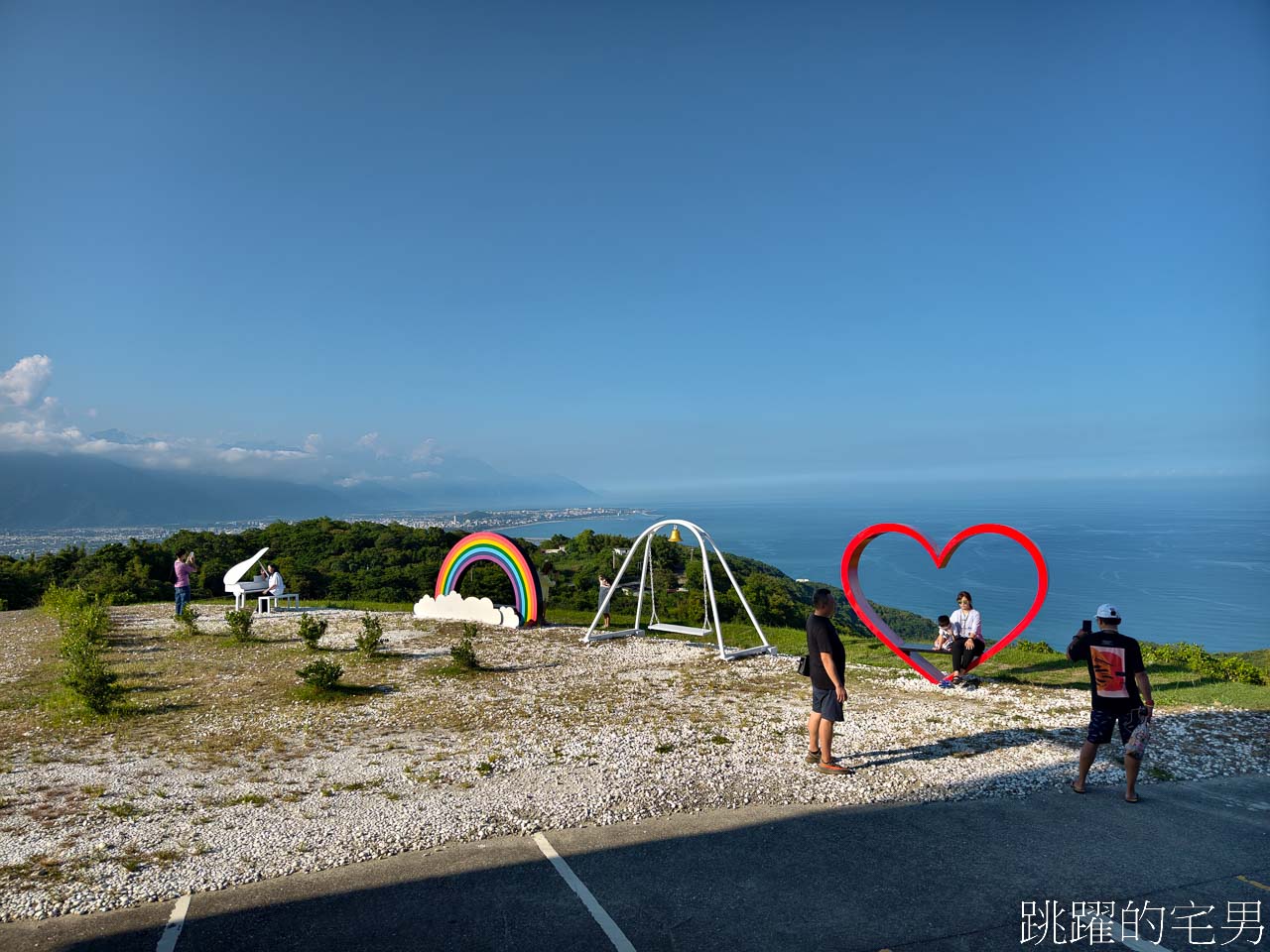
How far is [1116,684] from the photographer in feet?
22.0

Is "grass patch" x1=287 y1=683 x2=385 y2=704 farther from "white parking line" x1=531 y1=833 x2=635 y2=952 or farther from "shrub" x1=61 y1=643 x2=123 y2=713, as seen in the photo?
"white parking line" x1=531 y1=833 x2=635 y2=952

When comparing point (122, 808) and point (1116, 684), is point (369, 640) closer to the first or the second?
point (122, 808)

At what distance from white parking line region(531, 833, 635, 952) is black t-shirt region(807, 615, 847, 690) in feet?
10.8

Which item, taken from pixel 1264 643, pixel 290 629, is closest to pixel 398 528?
pixel 290 629

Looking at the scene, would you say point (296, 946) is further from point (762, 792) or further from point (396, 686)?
point (396, 686)

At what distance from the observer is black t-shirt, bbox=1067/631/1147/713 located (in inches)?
263

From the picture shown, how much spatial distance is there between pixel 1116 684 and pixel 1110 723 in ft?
1.35

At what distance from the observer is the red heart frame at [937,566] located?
1213cm

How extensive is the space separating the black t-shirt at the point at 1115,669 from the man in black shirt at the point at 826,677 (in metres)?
2.22

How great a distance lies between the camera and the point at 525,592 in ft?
59.5

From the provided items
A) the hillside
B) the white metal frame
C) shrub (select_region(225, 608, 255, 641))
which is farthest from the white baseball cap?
shrub (select_region(225, 608, 255, 641))

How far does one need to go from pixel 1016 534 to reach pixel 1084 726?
429 cm

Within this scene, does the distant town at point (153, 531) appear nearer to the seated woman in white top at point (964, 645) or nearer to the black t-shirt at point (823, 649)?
the seated woman in white top at point (964, 645)

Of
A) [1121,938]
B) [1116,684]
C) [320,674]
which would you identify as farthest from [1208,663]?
[320,674]
